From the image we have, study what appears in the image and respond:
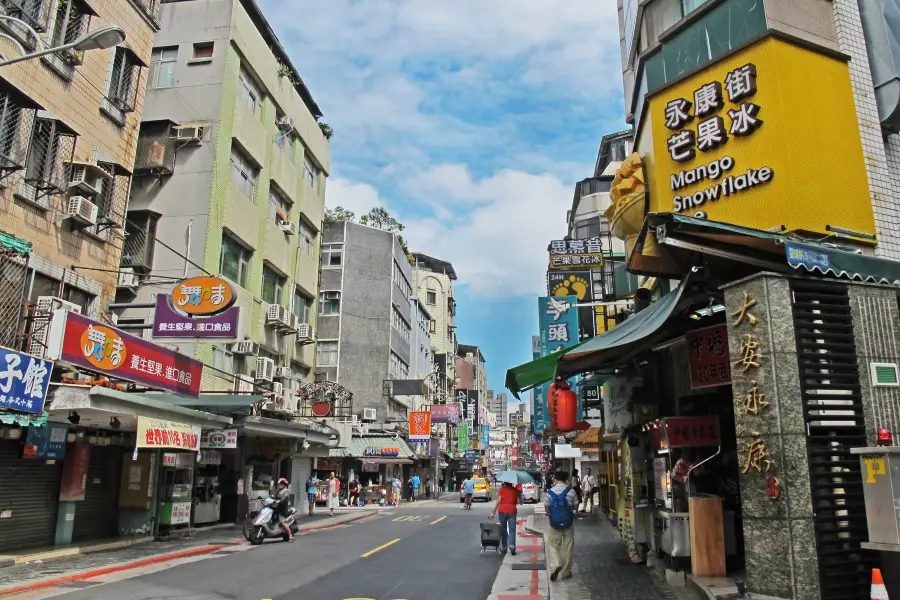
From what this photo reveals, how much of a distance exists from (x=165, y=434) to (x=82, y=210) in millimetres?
5395

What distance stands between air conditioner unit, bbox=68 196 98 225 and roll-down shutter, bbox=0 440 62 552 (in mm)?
4994

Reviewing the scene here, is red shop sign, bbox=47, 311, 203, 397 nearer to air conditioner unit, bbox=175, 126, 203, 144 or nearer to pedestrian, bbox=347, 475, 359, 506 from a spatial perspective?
air conditioner unit, bbox=175, 126, 203, 144

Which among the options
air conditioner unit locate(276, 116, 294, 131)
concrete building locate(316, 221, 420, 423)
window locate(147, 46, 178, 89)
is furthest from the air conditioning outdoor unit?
concrete building locate(316, 221, 420, 423)

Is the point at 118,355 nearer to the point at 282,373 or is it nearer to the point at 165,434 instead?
the point at 165,434

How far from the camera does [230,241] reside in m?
24.1

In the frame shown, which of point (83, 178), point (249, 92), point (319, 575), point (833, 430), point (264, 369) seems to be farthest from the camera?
point (249, 92)

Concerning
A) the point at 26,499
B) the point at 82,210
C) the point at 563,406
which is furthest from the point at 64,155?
the point at 563,406

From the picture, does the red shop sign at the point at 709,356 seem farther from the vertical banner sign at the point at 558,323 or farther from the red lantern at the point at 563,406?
the vertical banner sign at the point at 558,323

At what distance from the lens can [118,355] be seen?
14.2 metres

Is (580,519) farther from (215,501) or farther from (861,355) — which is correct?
(861,355)

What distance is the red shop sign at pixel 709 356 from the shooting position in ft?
31.7

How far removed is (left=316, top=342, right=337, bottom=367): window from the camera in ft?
144

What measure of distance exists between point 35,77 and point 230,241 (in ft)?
32.6

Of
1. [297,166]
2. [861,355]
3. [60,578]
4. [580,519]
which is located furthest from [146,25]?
[580,519]
